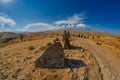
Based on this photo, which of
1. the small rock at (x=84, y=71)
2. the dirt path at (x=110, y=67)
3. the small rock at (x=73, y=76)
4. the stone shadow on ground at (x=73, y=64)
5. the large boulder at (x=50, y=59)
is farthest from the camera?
the stone shadow on ground at (x=73, y=64)

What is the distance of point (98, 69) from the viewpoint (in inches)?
1241

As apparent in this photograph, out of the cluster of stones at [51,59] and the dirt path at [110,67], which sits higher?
the cluster of stones at [51,59]

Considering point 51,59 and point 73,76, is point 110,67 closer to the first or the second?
Answer: point 73,76

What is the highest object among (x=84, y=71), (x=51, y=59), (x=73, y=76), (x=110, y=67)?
(x=51, y=59)

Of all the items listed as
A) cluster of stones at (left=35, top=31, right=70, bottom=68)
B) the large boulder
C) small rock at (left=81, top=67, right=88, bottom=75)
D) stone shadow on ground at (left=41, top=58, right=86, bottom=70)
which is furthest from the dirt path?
the large boulder

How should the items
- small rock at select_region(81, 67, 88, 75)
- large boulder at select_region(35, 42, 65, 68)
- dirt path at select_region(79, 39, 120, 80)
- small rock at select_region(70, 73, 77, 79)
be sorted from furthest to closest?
large boulder at select_region(35, 42, 65, 68), dirt path at select_region(79, 39, 120, 80), small rock at select_region(81, 67, 88, 75), small rock at select_region(70, 73, 77, 79)

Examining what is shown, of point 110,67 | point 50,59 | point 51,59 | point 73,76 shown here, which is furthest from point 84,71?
point 110,67

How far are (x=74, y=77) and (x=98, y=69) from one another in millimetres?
7309

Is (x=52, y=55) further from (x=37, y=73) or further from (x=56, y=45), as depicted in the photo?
(x=37, y=73)

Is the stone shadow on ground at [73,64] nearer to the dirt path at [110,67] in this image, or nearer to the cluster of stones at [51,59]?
the cluster of stones at [51,59]

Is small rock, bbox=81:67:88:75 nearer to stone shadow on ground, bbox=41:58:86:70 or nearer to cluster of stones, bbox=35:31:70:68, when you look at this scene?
stone shadow on ground, bbox=41:58:86:70

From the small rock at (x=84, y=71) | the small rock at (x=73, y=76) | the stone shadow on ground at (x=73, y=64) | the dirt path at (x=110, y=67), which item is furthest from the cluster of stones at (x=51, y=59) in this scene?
the dirt path at (x=110, y=67)

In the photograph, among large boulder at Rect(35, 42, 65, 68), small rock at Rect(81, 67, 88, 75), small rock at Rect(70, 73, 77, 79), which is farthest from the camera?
large boulder at Rect(35, 42, 65, 68)

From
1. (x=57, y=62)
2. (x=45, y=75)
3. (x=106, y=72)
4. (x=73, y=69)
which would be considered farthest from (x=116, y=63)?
(x=45, y=75)
